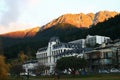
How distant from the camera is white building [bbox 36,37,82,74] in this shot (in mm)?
139600

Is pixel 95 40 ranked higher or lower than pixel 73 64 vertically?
higher

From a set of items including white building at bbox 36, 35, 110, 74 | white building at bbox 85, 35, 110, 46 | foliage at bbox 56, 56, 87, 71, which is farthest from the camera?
white building at bbox 85, 35, 110, 46

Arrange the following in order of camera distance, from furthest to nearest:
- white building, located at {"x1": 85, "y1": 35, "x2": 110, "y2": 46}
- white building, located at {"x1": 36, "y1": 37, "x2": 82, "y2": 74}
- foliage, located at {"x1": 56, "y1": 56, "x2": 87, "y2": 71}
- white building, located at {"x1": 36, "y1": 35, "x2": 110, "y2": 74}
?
1. white building, located at {"x1": 85, "y1": 35, "x2": 110, "y2": 46}
2. white building, located at {"x1": 36, "y1": 37, "x2": 82, "y2": 74}
3. white building, located at {"x1": 36, "y1": 35, "x2": 110, "y2": 74}
4. foliage, located at {"x1": 56, "y1": 56, "x2": 87, "y2": 71}

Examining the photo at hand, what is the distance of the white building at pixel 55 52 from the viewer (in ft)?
458

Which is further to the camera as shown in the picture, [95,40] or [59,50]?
[95,40]

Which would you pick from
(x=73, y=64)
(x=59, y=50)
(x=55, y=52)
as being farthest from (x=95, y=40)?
(x=73, y=64)

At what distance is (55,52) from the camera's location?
500ft

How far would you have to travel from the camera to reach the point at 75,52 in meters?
135

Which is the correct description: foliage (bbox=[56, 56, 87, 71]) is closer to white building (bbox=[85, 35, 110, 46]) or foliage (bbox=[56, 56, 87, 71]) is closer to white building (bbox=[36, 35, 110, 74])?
white building (bbox=[36, 35, 110, 74])

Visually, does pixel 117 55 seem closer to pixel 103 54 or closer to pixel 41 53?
pixel 103 54

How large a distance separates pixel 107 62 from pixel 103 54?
421 cm

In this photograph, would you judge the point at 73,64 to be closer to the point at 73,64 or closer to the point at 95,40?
the point at 73,64

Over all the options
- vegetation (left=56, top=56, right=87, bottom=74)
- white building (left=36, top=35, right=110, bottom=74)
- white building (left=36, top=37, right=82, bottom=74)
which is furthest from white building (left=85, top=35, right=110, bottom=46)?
vegetation (left=56, top=56, right=87, bottom=74)

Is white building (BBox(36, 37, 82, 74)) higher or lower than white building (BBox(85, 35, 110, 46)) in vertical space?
lower
